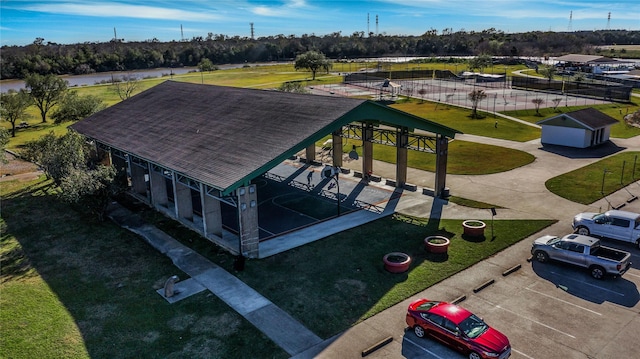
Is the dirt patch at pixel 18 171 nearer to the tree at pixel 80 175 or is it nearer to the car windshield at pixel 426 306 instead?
the tree at pixel 80 175

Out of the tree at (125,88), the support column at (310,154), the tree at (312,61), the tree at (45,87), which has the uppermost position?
the tree at (312,61)

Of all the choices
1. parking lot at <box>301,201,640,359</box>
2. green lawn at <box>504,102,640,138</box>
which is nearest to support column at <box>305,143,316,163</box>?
parking lot at <box>301,201,640,359</box>

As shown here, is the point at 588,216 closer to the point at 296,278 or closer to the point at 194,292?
the point at 296,278

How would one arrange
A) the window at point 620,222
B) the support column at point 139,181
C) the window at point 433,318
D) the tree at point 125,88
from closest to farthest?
the window at point 433,318, the window at point 620,222, the support column at point 139,181, the tree at point 125,88

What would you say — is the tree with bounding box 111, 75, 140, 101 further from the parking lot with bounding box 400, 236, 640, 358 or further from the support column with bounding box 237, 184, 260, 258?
the parking lot with bounding box 400, 236, 640, 358

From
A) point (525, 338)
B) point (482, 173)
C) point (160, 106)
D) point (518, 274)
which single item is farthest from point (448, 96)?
point (525, 338)

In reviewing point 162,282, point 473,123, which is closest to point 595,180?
point 473,123

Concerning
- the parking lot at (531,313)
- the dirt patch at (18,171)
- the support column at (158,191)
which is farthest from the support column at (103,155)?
the parking lot at (531,313)
